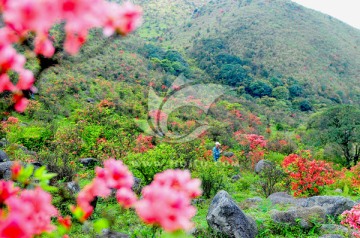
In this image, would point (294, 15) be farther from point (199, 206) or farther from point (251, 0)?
point (199, 206)

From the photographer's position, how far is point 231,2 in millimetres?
72688

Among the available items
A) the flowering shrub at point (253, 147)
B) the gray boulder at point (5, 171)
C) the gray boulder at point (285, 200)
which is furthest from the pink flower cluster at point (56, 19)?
the flowering shrub at point (253, 147)

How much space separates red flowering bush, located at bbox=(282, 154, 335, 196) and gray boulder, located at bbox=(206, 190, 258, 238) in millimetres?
4430

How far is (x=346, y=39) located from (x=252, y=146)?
58.0 meters

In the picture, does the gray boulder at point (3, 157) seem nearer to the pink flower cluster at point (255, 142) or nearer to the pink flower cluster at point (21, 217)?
the pink flower cluster at point (21, 217)

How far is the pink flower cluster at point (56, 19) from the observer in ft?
2.92

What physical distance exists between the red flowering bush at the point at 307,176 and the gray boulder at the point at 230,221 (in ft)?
14.5

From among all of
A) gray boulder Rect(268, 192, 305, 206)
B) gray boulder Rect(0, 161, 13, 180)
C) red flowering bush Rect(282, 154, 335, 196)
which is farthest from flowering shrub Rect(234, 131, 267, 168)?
gray boulder Rect(0, 161, 13, 180)

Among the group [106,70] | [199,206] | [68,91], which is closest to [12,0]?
[199,206]

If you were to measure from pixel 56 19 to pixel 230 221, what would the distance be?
18.9 feet

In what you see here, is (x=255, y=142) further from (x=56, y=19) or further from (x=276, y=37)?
(x=276, y=37)

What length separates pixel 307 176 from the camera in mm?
10289

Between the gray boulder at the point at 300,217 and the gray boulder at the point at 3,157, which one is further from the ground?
the gray boulder at the point at 300,217

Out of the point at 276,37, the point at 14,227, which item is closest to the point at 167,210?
the point at 14,227
